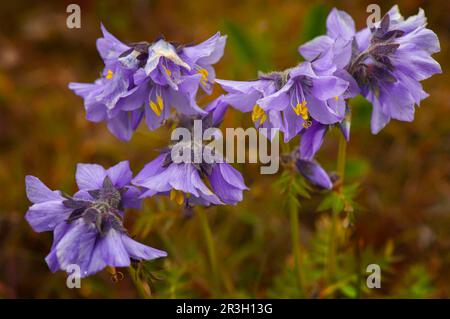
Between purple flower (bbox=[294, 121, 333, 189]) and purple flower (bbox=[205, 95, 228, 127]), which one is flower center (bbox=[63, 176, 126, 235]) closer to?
purple flower (bbox=[205, 95, 228, 127])

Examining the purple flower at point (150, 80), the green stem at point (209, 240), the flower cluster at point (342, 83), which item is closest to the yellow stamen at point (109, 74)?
the purple flower at point (150, 80)

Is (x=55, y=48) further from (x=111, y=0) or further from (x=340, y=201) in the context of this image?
(x=340, y=201)

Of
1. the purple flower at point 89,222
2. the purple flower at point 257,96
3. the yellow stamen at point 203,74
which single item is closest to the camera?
the purple flower at point 89,222

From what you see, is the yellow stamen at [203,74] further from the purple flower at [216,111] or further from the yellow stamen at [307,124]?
the yellow stamen at [307,124]

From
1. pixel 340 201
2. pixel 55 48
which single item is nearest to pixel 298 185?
pixel 340 201

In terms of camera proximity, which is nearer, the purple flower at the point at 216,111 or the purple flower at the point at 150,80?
the purple flower at the point at 150,80
